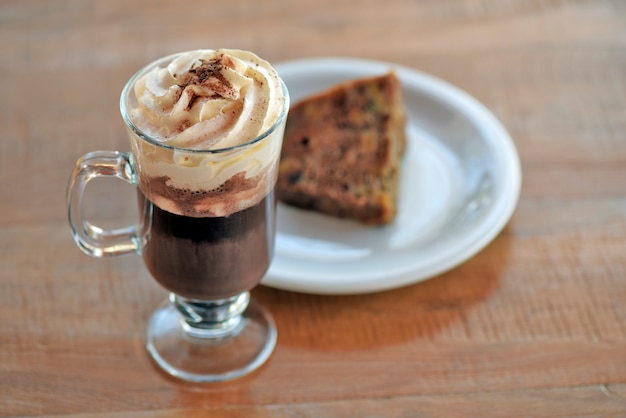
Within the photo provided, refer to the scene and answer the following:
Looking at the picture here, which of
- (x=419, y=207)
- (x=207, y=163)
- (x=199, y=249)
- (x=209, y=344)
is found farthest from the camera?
(x=419, y=207)

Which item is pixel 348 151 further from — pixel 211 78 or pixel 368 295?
pixel 211 78

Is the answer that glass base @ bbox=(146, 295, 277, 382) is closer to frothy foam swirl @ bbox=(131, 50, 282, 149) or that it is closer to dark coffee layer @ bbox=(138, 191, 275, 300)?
dark coffee layer @ bbox=(138, 191, 275, 300)

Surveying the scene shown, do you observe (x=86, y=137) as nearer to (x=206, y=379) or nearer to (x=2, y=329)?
(x=2, y=329)

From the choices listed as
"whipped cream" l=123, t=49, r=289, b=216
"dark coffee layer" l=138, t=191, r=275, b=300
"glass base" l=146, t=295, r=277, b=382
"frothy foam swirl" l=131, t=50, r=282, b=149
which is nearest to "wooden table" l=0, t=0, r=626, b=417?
"glass base" l=146, t=295, r=277, b=382

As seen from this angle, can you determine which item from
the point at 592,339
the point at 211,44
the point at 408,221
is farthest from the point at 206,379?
the point at 211,44

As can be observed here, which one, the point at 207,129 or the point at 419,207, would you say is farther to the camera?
the point at 419,207

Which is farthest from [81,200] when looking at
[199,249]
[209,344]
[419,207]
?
[419,207]
